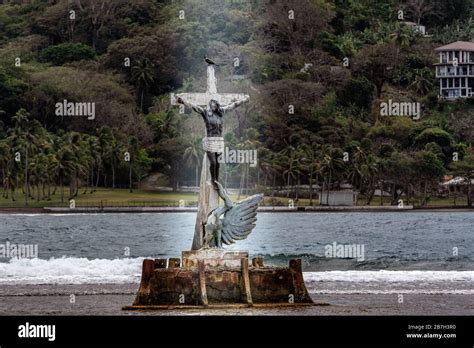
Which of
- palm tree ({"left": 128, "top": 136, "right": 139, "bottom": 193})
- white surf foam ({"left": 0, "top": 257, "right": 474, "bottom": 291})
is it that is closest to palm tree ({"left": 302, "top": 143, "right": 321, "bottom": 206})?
palm tree ({"left": 128, "top": 136, "right": 139, "bottom": 193})

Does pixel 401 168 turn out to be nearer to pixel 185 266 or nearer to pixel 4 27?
pixel 4 27

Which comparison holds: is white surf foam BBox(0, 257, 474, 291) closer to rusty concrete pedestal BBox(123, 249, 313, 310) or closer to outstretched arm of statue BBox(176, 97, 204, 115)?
rusty concrete pedestal BBox(123, 249, 313, 310)

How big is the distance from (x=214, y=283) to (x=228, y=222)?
175 centimetres

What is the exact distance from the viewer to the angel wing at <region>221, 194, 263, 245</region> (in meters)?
36.0

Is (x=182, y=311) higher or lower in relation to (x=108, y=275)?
higher

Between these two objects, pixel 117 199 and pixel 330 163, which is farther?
pixel 330 163

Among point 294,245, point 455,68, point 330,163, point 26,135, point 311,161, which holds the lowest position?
point 294,245

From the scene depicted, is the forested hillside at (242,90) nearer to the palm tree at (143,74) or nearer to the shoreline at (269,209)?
the palm tree at (143,74)

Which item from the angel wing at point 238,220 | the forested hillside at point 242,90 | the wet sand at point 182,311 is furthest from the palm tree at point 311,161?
the angel wing at point 238,220

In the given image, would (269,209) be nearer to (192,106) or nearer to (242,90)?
(242,90)

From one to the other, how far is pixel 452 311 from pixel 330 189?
3194 inches

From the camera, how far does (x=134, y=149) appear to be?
117938 mm

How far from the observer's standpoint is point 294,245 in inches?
2990

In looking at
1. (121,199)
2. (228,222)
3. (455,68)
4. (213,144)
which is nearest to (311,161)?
(121,199)
